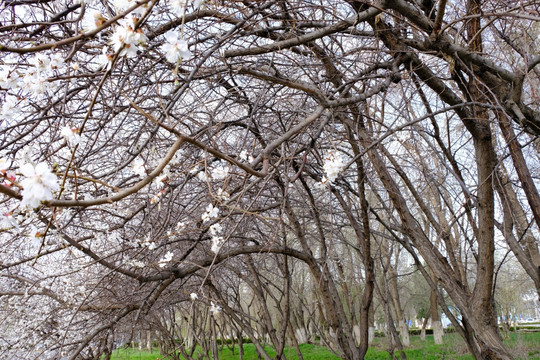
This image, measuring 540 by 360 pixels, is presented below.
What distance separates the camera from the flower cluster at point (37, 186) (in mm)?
1076

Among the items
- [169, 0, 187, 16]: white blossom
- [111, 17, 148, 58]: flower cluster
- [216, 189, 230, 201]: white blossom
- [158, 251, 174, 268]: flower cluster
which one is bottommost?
[158, 251, 174, 268]: flower cluster

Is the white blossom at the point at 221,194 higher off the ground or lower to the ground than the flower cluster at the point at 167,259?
→ higher

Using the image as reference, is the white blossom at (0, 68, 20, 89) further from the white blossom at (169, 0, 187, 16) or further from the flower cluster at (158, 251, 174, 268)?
the flower cluster at (158, 251, 174, 268)

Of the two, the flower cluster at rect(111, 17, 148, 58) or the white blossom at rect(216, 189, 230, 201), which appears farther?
the white blossom at rect(216, 189, 230, 201)

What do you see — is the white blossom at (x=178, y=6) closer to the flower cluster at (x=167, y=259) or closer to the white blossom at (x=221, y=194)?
the white blossom at (x=221, y=194)

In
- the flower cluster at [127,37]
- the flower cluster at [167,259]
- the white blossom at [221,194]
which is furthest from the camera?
the flower cluster at [167,259]

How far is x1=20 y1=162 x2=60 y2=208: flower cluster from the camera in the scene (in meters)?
1.08

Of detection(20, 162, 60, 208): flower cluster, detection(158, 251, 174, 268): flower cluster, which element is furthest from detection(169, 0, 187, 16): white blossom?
detection(158, 251, 174, 268): flower cluster

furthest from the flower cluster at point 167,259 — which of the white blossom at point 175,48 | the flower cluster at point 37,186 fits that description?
the flower cluster at point 37,186

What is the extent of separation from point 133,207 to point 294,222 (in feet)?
5.77

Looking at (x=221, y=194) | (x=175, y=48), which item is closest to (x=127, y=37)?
(x=175, y=48)

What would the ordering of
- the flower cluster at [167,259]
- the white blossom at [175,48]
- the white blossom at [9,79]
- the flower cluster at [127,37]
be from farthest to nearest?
1. the flower cluster at [167,259]
2. the white blossom at [9,79]
3. the white blossom at [175,48]
4. the flower cluster at [127,37]

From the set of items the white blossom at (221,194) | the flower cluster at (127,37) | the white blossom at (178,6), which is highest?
the white blossom at (178,6)

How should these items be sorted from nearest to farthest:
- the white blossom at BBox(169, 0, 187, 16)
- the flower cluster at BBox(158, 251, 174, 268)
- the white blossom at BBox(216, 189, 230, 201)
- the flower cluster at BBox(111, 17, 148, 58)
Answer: the flower cluster at BBox(111, 17, 148, 58) → the white blossom at BBox(169, 0, 187, 16) → the white blossom at BBox(216, 189, 230, 201) → the flower cluster at BBox(158, 251, 174, 268)
